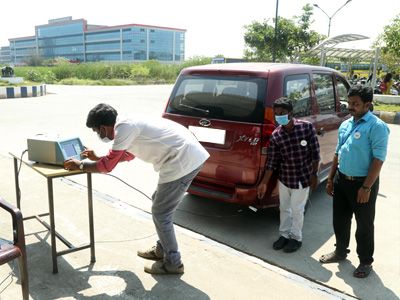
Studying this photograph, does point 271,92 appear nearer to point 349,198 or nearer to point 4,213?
point 349,198

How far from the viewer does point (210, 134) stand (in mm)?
4066

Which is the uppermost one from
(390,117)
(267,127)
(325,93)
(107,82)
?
(325,93)

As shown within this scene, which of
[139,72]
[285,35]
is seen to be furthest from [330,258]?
[139,72]

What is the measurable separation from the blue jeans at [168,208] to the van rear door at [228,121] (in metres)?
0.93

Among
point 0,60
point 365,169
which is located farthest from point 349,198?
point 0,60

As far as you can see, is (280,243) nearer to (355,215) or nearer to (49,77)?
(355,215)

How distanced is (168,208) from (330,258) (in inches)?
65.0

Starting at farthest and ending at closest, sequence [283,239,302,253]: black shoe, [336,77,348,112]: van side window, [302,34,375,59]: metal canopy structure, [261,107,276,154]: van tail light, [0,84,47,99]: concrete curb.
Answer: [0,84,47,99]: concrete curb < [302,34,375,59]: metal canopy structure < [336,77,348,112]: van side window < [261,107,276,154]: van tail light < [283,239,302,253]: black shoe

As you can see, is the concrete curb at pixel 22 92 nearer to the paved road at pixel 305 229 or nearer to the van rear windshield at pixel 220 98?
the paved road at pixel 305 229

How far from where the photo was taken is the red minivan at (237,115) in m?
3.82

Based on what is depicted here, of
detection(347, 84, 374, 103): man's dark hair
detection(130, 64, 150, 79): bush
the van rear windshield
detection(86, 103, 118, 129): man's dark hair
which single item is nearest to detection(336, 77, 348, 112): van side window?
the van rear windshield

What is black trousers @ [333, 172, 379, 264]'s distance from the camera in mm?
3127

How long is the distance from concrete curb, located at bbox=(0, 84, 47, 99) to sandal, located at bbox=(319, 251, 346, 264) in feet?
62.1

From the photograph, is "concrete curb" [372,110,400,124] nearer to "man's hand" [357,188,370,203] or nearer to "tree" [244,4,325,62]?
"man's hand" [357,188,370,203]
